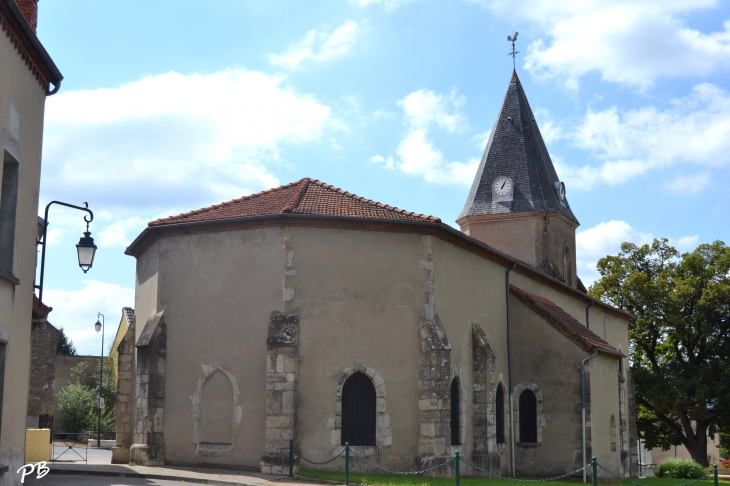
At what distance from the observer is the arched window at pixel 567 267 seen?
36.3 m

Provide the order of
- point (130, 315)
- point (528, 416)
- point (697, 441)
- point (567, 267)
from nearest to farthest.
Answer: point (130, 315), point (528, 416), point (567, 267), point (697, 441)

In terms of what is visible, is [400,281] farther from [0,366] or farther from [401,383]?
[0,366]

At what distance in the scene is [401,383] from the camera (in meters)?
19.5

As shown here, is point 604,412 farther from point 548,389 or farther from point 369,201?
point 369,201

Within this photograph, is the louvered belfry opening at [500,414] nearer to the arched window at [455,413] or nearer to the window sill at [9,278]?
the arched window at [455,413]

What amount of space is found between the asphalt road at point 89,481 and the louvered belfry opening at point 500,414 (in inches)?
420

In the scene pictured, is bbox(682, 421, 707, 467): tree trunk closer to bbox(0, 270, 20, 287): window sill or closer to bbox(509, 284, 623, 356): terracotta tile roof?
bbox(509, 284, 623, 356): terracotta tile roof

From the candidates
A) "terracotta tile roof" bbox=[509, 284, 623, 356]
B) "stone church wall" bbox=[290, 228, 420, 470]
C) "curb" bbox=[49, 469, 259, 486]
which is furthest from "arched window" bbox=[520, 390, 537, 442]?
"curb" bbox=[49, 469, 259, 486]

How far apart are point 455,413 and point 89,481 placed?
926 cm

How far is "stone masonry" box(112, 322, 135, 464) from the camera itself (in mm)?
20766

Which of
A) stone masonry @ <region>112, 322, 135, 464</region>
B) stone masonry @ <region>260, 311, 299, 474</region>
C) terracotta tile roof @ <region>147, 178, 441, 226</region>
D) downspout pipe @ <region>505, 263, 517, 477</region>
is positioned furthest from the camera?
downspout pipe @ <region>505, 263, 517, 477</region>

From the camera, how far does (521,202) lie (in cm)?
3488

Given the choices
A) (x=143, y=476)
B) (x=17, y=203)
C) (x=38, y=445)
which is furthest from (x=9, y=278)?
(x=38, y=445)

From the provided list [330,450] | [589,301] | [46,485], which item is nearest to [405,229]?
[330,450]
